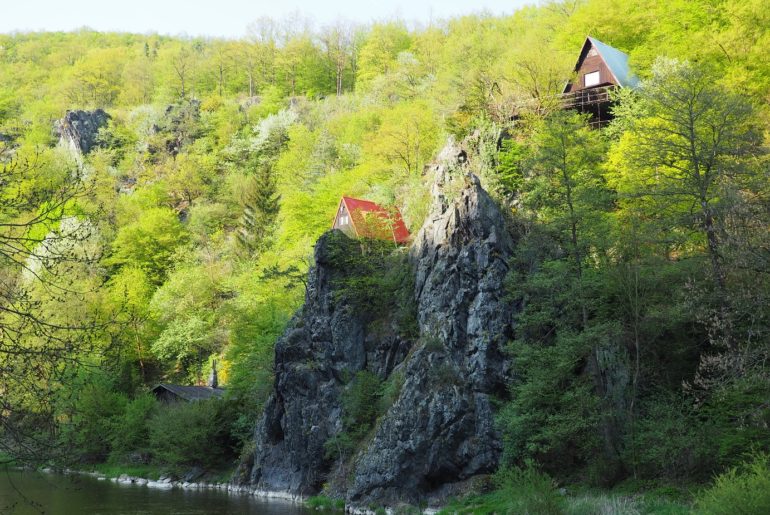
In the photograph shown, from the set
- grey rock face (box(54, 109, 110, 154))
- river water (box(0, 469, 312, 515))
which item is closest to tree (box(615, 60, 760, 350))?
river water (box(0, 469, 312, 515))

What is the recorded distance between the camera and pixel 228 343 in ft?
176

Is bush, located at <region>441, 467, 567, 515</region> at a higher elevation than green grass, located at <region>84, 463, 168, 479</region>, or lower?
higher

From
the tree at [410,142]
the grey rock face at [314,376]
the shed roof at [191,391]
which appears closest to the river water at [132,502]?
the grey rock face at [314,376]

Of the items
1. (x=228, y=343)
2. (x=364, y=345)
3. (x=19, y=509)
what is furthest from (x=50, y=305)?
(x=364, y=345)

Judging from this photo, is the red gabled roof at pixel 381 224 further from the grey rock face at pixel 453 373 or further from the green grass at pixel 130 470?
the green grass at pixel 130 470

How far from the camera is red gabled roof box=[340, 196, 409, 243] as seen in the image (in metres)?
36.6

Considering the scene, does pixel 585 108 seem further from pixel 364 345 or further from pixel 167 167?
pixel 167 167

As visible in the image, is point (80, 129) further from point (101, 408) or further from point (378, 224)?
point (378, 224)

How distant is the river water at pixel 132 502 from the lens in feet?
88.6

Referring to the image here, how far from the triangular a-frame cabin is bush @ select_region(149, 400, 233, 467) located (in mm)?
27934

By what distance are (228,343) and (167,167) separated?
3383 centimetres

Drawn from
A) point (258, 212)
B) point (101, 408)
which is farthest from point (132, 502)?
point (258, 212)

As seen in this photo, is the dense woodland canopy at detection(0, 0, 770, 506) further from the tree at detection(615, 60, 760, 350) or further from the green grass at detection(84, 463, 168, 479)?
the green grass at detection(84, 463, 168, 479)

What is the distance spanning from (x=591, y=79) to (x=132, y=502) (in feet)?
113
